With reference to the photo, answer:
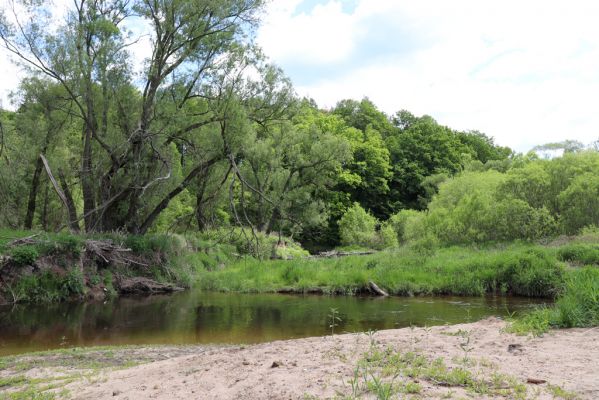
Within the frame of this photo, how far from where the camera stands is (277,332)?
1105 centimetres

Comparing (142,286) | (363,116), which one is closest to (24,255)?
(142,286)

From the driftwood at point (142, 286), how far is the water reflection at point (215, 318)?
174 centimetres

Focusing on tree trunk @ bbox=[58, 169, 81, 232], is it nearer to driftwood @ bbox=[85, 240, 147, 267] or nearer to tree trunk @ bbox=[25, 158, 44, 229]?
tree trunk @ bbox=[25, 158, 44, 229]

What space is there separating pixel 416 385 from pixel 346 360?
3.66 feet

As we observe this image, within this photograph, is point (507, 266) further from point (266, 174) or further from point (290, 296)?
point (266, 174)

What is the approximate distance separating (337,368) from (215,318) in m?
9.22

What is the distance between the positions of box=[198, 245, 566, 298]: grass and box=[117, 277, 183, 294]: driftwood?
180cm

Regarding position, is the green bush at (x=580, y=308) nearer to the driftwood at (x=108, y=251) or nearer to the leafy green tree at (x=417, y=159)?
the driftwood at (x=108, y=251)

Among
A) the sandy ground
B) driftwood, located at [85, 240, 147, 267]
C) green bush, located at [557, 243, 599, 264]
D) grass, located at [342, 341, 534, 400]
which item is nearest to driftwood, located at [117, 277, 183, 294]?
driftwood, located at [85, 240, 147, 267]

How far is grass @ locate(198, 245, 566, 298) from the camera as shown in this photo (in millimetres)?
16656

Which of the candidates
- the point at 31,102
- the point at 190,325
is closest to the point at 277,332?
the point at 190,325

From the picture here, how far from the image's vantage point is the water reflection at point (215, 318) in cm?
1090

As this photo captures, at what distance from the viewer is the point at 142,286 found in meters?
20.3

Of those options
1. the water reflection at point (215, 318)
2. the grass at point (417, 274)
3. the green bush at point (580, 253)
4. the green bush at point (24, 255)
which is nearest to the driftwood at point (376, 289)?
the grass at point (417, 274)
